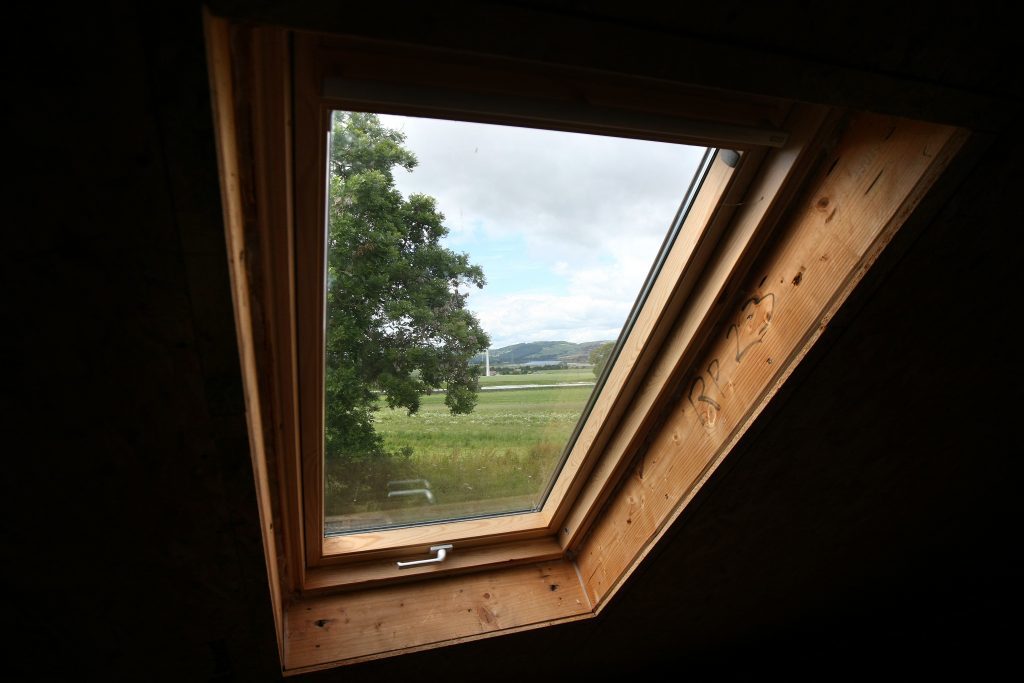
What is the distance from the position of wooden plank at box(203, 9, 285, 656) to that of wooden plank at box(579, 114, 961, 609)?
0.88m

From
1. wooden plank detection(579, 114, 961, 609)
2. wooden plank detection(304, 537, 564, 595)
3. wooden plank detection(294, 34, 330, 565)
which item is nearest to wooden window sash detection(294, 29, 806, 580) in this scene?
wooden plank detection(294, 34, 330, 565)

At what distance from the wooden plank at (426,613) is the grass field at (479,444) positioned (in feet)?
0.78

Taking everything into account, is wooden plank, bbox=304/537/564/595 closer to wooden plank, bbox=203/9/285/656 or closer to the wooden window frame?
the wooden window frame

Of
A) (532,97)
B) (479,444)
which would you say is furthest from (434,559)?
(532,97)

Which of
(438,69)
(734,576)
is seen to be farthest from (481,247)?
(734,576)

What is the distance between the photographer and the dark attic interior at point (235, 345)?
0.44 meters

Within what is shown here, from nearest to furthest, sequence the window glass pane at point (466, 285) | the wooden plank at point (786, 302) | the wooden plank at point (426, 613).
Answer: the wooden plank at point (786, 302) < the window glass pane at point (466, 285) < the wooden plank at point (426, 613)

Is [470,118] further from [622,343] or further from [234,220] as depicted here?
[622,343]

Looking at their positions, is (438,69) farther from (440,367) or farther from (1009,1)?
(1009,1)

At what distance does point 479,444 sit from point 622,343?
0.44m

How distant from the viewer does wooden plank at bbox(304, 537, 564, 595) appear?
1.27 metres

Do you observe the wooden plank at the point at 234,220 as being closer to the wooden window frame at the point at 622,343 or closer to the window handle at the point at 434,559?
the wooden window frame at the point at 622,343

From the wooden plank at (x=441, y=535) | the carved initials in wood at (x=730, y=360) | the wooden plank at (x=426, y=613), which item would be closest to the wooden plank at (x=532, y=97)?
the carved initials in wood at (x=730, y=360)

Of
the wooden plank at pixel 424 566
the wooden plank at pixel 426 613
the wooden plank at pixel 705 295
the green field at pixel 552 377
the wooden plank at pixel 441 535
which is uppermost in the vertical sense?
the green field at pixel 552 377
